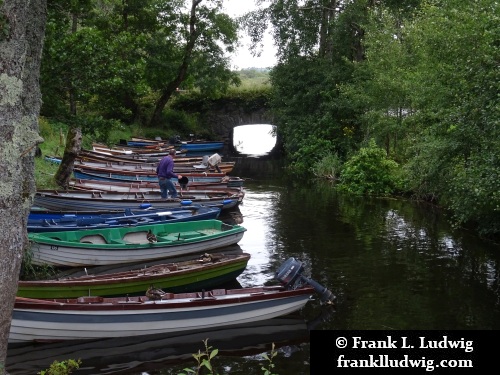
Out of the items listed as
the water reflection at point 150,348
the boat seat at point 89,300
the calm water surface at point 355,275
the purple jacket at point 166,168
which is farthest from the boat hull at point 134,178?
the boat seat at point 89,300

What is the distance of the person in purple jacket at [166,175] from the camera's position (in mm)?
19109

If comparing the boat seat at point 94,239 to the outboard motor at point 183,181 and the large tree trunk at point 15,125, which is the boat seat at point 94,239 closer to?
the outboard motor at point 183,181

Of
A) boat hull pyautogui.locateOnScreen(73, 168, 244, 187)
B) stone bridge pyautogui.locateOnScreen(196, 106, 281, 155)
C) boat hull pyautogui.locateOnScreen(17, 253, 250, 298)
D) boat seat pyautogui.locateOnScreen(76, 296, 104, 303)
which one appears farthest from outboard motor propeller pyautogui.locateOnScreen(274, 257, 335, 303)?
stone bridge pyautogui.locateOnScreen(196, 106, 281, 155)

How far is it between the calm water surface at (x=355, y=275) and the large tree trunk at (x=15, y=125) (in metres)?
5.01

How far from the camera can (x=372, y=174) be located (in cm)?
2711

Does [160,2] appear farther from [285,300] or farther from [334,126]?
[285,300]

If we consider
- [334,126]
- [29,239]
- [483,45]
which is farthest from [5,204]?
[334,126]

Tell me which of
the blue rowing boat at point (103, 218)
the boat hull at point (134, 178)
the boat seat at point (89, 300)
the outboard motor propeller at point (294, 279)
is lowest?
the boat seat at point (89, 300)

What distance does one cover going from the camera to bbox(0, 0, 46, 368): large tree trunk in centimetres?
462

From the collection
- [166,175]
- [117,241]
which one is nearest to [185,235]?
[117,241]

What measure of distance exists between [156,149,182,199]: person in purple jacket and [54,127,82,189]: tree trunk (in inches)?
111

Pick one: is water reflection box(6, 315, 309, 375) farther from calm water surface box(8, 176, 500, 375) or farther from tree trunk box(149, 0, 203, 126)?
tree trunk box(149, 0, 203, 126)

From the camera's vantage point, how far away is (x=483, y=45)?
1505cm

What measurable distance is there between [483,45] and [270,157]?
30.2m
